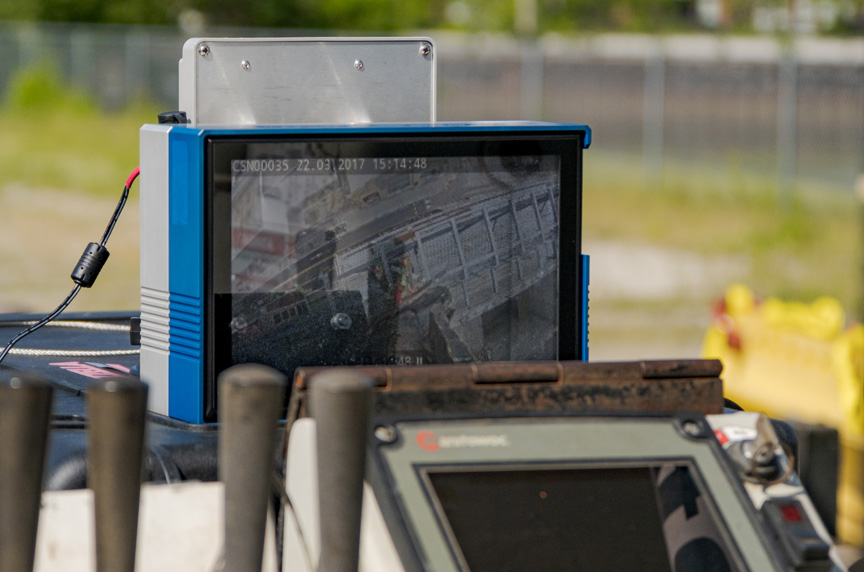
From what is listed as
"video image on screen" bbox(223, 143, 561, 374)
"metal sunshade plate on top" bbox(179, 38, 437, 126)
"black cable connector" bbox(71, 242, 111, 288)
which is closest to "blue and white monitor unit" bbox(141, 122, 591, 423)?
"video image on screen" bbox(223, 143, 561, 374)

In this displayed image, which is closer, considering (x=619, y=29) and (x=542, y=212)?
(x=542, y=212)

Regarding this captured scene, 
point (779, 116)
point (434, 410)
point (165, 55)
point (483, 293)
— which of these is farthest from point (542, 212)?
point (165, 55)

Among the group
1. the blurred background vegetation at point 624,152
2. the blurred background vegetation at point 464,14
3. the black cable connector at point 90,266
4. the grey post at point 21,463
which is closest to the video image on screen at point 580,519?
the grey post at point 21,463

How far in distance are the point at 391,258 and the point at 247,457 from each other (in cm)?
78

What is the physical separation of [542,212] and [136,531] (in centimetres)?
94

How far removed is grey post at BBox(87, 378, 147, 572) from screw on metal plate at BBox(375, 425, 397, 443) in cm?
33

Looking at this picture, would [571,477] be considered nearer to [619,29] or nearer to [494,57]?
[494,57]

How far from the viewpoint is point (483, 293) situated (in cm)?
187

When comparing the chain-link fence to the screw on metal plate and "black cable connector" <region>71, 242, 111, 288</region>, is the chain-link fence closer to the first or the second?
"black cable connector" <region>71, 242, 111, 288</region>

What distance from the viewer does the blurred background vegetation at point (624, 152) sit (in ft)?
41.3

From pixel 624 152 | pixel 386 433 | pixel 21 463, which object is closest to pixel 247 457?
pixel 21 463

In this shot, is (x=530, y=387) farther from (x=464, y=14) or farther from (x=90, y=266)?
(x=464, y=14)

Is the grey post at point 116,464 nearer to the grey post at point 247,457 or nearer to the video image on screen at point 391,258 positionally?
the grey post at point 247,457

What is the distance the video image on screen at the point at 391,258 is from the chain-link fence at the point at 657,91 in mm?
13423
